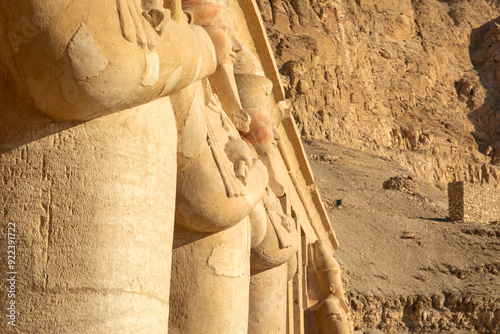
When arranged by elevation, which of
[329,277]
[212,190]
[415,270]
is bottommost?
[415,270]

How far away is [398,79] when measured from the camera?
4253 centimetres

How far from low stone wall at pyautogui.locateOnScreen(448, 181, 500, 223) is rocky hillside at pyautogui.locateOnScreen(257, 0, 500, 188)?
38.5 ft

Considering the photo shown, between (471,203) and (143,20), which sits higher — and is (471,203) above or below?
below

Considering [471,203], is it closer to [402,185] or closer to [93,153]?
[402,185]

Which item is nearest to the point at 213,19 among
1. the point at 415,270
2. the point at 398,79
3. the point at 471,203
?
the point at 415,270

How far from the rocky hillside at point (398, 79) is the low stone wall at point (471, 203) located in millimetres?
11744

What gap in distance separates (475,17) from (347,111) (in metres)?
17.2

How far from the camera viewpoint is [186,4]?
3201 millimetres

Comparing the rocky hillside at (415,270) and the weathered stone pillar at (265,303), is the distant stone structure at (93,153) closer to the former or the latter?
the weathered stone pillar at (265,303)

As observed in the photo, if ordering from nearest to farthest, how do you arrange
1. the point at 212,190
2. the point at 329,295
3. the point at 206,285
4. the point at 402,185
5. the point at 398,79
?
1. the point at 212,190
2. the point at 206,285
3. the point at 329,295
4. the point at 402,185
5. the point at 398,79

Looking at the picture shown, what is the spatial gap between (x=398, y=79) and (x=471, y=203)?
19241 mm

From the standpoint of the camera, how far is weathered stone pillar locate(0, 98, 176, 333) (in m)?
1.83

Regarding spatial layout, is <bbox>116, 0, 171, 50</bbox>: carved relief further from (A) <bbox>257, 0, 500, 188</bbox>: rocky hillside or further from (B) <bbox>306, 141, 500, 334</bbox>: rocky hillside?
(A) <bbox>257, 0, 500, 188</bbox>: rocky hillside

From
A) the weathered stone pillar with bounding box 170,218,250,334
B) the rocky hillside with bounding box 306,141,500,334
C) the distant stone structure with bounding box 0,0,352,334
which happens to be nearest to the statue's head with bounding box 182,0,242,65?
the distant stone structure with bounding box 0,0,352,334
